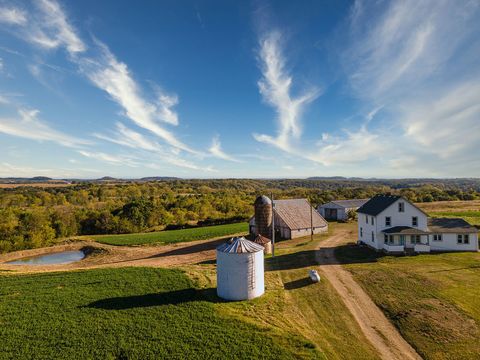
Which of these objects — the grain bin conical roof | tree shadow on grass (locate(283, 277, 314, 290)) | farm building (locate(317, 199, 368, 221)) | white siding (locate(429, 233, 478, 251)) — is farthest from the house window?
farm building (locate(317, 199, 368, 221))

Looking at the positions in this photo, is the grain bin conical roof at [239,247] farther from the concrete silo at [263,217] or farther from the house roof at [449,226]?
the house roof at [449,226]

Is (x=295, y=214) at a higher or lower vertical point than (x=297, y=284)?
higher

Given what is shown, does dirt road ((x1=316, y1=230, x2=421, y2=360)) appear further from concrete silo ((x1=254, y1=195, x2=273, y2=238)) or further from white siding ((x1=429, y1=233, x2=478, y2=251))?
white siding ((x1=429, y1=233, x2=478, y2=251))

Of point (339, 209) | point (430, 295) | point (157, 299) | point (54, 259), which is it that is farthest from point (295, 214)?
point (54, 259)

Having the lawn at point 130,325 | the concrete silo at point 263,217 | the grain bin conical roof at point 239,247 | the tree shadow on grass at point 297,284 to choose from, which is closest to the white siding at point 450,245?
Result: the tree shadow on grass at point 297,284

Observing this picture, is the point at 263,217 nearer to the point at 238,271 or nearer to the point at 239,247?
the point at 239,247
